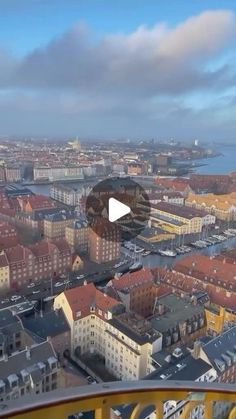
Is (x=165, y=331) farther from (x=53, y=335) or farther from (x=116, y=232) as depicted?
(x=116, y=232)

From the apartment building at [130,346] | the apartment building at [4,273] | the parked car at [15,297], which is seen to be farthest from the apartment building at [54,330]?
the apartment building at [4,273]

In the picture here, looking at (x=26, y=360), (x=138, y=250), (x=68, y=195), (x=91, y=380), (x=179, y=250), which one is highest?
(x=68, y=195)

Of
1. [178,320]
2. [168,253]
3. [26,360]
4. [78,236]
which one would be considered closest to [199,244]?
[168,253]

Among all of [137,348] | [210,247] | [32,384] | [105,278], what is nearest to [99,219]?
[105,278]

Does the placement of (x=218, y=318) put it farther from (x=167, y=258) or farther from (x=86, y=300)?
(x=167, y=258)

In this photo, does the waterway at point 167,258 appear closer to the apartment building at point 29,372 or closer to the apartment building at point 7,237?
the apartment building at point 7,237

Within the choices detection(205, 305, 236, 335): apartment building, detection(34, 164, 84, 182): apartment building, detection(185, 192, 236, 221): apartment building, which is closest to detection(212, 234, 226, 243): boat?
detection(185, 192, 236, 221): apartment building
